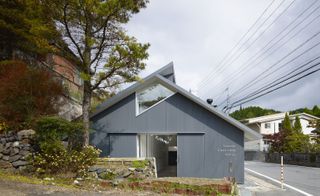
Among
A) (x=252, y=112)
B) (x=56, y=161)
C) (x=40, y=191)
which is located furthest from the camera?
(x=252, y=112)

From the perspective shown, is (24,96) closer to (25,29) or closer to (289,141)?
(25,29)

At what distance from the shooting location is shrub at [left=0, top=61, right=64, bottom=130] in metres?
13.8

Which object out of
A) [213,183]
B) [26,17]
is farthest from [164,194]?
[26,17]

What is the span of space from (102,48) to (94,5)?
2.09 meters

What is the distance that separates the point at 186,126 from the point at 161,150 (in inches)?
377

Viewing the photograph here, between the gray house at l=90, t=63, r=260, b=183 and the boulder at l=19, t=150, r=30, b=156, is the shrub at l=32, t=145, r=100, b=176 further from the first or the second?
the gray house at l=90, t=63, r=260, b=183

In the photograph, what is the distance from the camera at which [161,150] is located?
2750 centimetres

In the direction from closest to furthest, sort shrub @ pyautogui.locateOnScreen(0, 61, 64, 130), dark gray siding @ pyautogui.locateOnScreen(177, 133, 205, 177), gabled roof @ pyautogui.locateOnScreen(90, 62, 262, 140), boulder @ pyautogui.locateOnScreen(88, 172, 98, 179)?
1. boulder @ pyautogui.locateOnScreen(88, 172, 98, 179)
2. shrub @ pyautogui.locateOnScreen(0, 61, 64, 130)
3. gabled roof @ pyautogui.locateOnScreen(90, 62, 262, 140)
4. dark gray siding @ pyautogui.locateOnScreen(177, 133, 205, 177)

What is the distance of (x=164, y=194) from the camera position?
10.6 metres

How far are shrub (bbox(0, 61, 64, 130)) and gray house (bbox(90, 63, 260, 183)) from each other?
4.02 m

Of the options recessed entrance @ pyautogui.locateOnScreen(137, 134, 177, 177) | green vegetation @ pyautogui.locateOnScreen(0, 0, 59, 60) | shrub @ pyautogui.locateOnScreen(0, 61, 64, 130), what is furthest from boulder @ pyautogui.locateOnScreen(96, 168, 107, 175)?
green vegetation @ pyautogui.locateOnScreen(0, 0, 59, 60)

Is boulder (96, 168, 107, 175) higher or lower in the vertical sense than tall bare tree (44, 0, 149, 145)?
lower

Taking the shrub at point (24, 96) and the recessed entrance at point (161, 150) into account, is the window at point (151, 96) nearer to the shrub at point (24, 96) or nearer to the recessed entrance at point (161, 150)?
the recessed entrance at point (161, 150)

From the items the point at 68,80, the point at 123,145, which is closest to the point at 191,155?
the point at 123,145
